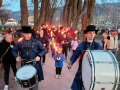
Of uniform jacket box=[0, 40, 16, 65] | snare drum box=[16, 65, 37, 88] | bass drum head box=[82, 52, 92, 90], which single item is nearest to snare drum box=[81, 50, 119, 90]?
bass drum head box=[82, 52, 92, 90]

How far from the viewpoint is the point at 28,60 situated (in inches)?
135

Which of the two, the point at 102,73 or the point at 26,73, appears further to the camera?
the point at 26,73

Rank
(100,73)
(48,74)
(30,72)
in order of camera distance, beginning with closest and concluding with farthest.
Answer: (100,73)
(30,72)
(48,74)

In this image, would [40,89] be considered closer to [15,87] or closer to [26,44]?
[15,87]

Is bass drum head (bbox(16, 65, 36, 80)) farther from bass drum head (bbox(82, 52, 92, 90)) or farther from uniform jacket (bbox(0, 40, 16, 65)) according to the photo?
uniform jacket (bbox(0, 40, 16, 65))

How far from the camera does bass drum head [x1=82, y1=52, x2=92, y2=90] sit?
2633mm

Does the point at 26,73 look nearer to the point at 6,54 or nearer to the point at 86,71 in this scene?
the point at 86,71

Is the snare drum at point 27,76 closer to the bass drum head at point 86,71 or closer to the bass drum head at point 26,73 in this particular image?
the bass drum head at point 26,73

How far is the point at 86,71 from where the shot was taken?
110 inches

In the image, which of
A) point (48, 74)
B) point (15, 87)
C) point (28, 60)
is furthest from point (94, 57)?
point (48, 74)

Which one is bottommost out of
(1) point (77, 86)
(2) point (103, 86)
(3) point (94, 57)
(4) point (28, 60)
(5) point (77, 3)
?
(1) point (77, 86)

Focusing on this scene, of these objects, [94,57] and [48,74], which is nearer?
[94,57]

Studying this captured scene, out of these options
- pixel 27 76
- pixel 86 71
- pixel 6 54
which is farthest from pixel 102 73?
pixel 6 54

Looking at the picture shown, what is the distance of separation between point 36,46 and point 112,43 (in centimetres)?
462
